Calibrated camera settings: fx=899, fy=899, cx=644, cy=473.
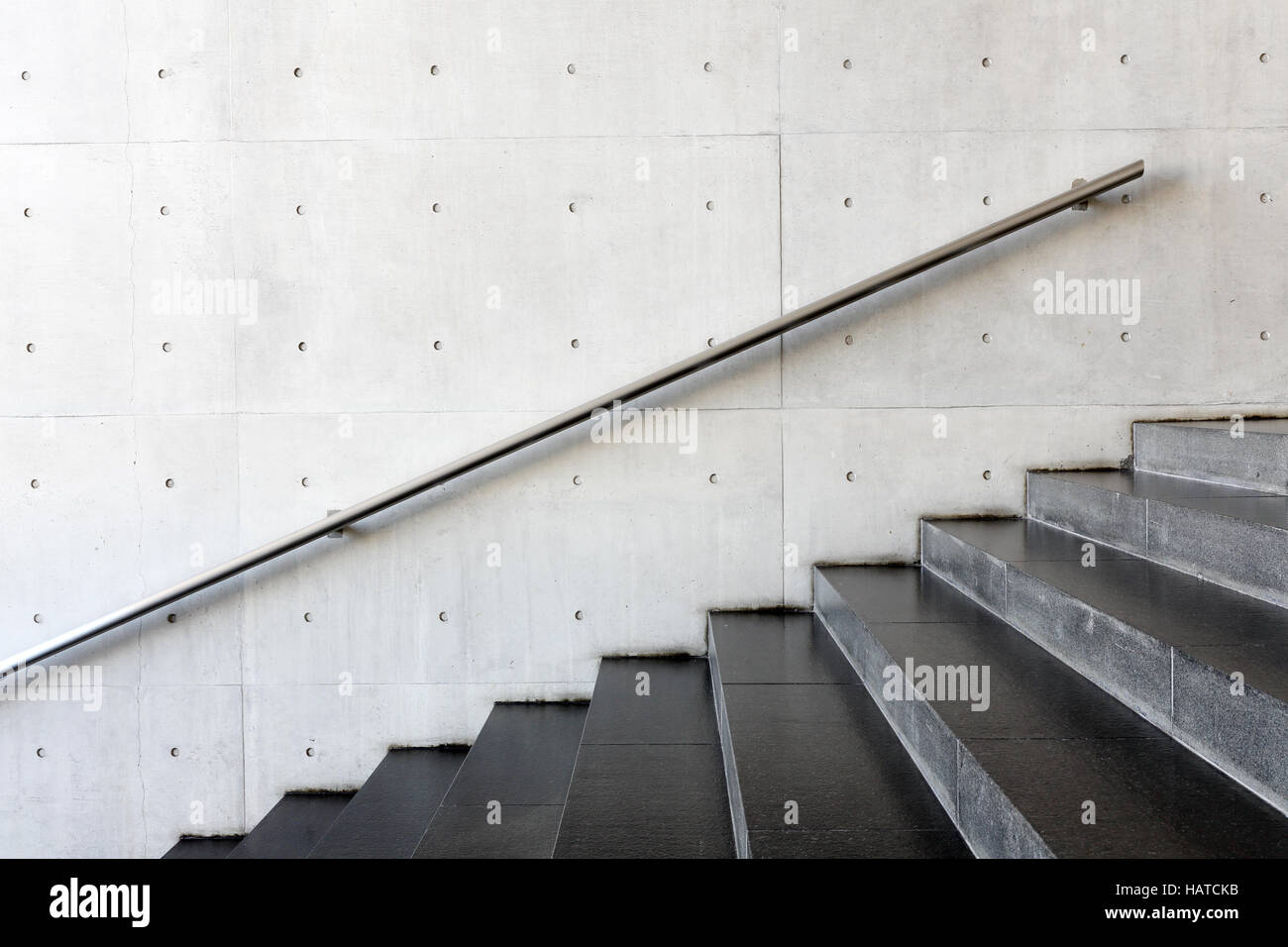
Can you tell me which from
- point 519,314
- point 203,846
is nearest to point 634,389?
point 519,314

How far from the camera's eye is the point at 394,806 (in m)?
2.34

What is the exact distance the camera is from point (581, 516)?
8.73 feet

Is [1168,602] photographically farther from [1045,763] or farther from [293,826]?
[293,826]

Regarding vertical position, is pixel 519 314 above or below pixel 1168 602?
→ above

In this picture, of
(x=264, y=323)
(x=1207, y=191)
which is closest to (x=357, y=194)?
(x=264, y=323)

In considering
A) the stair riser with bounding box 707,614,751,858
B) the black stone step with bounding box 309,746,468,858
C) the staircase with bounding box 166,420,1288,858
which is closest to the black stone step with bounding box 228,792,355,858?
the staircase with bounding box 166,420,1288,858

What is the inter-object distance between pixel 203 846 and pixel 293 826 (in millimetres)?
377

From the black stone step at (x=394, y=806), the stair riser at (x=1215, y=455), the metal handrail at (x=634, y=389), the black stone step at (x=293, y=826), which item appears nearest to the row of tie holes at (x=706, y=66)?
the metal handrail at (x=634, y=389)

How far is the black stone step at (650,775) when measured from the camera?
155 centimetres

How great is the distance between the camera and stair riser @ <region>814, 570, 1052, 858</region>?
1.21m

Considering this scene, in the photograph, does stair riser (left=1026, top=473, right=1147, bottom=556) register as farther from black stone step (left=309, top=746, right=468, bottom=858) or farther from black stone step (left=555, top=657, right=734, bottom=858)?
Answer: black stone step (left=309, top=746, right=468, bottom=858)

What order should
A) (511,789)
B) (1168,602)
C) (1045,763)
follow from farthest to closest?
(511,789)
(1168,602)
(1045,763)

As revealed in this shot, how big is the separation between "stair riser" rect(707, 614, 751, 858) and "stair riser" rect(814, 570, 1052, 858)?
327 millimetres
